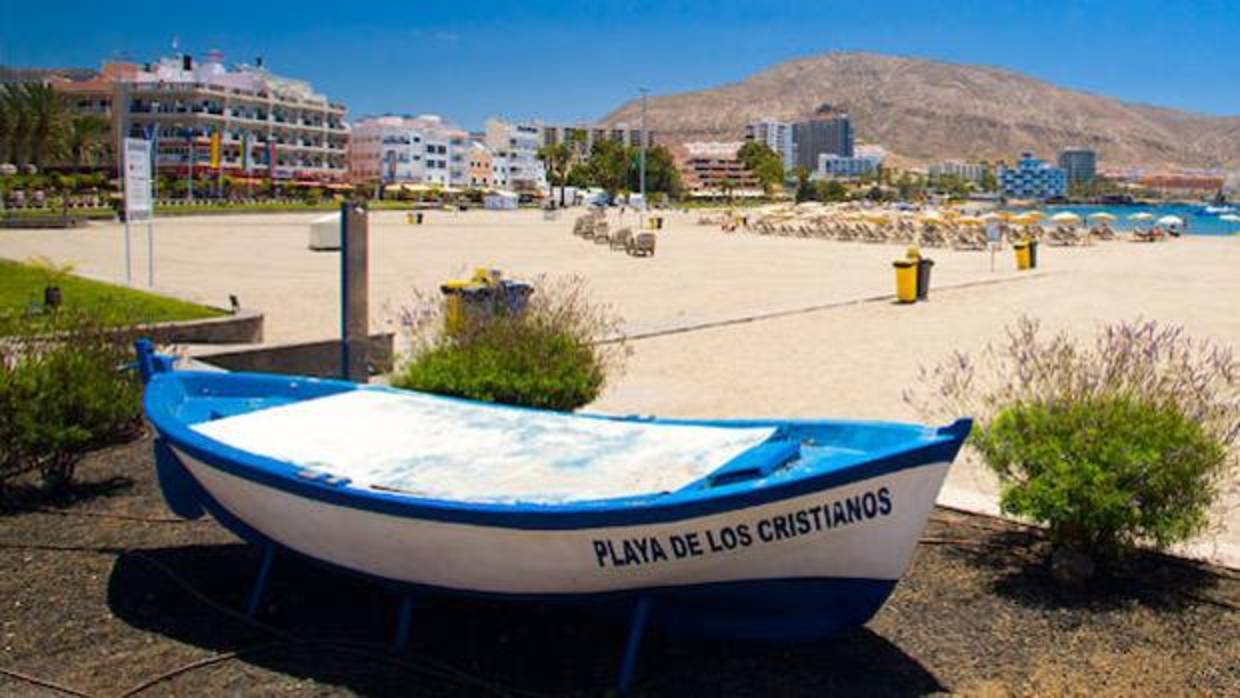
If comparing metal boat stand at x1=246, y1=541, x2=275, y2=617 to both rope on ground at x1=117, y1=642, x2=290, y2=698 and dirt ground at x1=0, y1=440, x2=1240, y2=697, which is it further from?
rope on ground at x1=117, y1=642, x2=290, y2=698

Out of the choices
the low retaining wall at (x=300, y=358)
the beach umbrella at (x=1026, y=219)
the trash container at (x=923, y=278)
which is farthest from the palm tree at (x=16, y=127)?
the low retaining wall at (x=300, y=358)

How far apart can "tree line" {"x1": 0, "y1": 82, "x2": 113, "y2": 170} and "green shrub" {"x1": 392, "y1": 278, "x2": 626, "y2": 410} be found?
9287 cm

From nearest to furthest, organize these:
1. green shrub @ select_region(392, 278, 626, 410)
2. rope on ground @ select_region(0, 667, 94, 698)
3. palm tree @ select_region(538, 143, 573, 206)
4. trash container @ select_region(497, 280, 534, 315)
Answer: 1. rope on ground @ select_region(0, 667, 94, 698)
2. green shrub @ select_region(392, 278, 626, 410)
3. trash container @ select_region(497, 280, 534, 315)
4. palm tree @ select_region(538, 143, 573, 206)

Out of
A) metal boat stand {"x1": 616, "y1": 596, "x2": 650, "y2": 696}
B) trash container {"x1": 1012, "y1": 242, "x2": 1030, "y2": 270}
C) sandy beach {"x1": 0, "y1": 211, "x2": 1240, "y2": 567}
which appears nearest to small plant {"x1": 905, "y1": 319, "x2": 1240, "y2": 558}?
sandy beach {"x1": 0, "y1": 211, "x2": 1240, "y2": 567}

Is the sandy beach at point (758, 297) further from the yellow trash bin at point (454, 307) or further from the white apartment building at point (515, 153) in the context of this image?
the white apartment building at point (515, 153)

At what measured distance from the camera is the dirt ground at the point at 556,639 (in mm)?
4191

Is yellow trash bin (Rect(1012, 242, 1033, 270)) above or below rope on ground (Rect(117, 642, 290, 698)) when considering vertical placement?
above

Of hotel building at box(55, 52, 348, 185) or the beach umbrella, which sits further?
hotel building at box(55, 52, 348, 185)

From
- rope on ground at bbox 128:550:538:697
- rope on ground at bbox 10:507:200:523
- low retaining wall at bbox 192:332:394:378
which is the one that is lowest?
rope on ground at bbox 128:550:538:697

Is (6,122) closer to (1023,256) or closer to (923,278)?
(1023,256)

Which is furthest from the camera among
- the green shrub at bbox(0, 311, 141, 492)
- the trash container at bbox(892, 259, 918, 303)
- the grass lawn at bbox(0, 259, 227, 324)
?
the trash container at bbox(892, 259, 918, 303)

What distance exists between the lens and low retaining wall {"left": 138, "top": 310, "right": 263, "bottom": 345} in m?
11.0

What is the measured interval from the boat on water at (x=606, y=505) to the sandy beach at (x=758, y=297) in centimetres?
233

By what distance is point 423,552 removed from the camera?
4.18m
